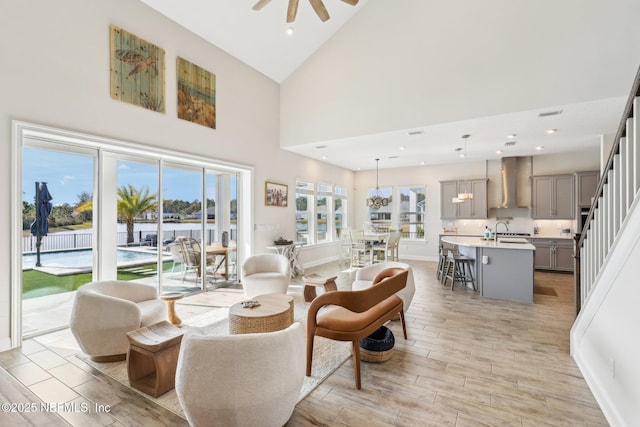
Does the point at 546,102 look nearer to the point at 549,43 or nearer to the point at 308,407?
the point at 549,43

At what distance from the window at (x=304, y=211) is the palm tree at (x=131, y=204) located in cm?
377

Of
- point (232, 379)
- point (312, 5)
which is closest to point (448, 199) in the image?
point (312, 5)

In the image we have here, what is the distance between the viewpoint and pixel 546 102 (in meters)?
4.39

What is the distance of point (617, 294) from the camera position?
209cm

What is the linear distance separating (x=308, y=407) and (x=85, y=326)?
219cm

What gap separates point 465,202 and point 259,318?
7.44 metres

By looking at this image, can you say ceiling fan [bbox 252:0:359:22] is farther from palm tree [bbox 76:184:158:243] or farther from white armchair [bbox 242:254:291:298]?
white armchair [bbox 242:254:291:298]

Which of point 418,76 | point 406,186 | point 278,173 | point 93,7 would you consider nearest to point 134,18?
point 93,7

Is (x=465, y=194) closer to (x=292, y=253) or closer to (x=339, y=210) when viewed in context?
(x=339, y=210)

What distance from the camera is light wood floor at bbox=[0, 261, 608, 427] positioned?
2.08 meters

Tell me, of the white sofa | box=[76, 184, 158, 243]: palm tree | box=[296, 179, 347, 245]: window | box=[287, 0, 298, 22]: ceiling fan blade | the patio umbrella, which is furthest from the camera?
box=[296, 179, 347, 245]: window

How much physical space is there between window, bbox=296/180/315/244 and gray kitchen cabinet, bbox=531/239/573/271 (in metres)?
5.74

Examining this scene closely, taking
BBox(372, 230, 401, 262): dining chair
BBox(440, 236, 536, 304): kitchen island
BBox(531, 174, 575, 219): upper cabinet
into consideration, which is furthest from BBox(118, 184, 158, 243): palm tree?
BBox(531, 174, 575, 219): upper cabinet

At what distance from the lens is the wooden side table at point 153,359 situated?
2.34 metres
